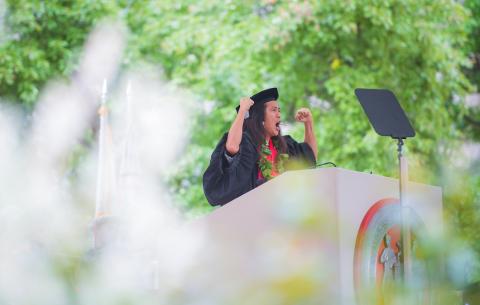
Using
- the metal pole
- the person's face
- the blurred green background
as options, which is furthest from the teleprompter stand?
the blurred green background

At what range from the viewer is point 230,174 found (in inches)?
148

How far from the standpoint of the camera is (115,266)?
3854mm

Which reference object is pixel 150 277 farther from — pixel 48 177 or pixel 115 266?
pixel 48 177

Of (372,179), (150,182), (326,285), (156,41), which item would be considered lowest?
(326,285)

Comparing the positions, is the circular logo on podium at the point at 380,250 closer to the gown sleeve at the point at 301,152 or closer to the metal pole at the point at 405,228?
the metal pole at the point at 405,228

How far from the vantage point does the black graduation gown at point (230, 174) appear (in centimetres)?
376

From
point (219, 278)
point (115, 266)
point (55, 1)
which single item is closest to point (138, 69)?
point (55, 1)

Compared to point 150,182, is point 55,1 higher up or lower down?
higher up

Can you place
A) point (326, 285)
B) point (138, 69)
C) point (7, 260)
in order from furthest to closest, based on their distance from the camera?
point (138, 69) → point (7, 260) → point (326, 285)

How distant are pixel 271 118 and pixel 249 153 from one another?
19cm

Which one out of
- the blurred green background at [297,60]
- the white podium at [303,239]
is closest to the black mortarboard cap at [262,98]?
the white podium at [303,239]

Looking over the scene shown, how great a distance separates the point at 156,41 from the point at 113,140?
1298mm

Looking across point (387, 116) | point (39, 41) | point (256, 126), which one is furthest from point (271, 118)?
point (39, 41)

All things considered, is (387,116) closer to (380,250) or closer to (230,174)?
(380,250)
